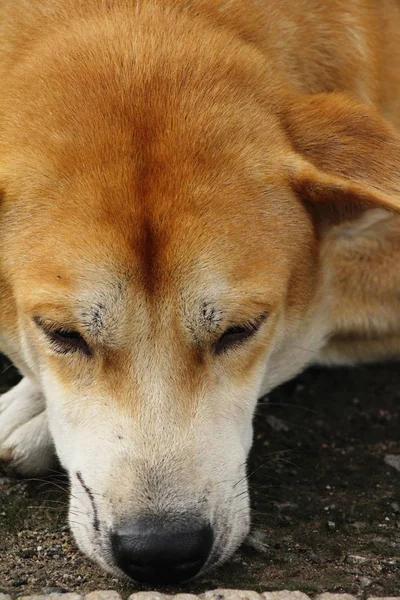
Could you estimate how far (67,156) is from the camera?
3408 mm

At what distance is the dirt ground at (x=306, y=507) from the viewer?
3377mm

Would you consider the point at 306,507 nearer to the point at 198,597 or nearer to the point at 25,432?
the point at 198,597

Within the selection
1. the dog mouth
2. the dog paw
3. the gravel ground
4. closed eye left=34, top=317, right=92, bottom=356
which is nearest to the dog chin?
the dog mouth

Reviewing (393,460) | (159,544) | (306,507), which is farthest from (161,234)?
Answer: (393,460)

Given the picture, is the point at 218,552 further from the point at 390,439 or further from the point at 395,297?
the point at 395,297

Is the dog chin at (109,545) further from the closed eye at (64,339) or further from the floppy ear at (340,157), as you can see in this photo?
the floppy ear at (340,157)

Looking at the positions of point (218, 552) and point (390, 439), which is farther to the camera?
point (390, 439)

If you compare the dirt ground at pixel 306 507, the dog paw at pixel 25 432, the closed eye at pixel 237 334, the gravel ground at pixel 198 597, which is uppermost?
the closed eye at pixel 237 334

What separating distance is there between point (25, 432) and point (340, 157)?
1.79 m

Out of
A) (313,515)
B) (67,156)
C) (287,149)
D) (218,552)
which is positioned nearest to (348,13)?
(287,149)

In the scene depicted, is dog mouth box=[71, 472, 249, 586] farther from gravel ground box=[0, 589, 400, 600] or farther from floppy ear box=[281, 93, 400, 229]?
floppy ear box=[281, 93, 400, 229]

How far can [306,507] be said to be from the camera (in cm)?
394

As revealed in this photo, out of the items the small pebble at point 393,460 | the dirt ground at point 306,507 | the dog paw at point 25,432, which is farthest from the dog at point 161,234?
the small pebble at point 393,460

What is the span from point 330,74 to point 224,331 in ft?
5.21
